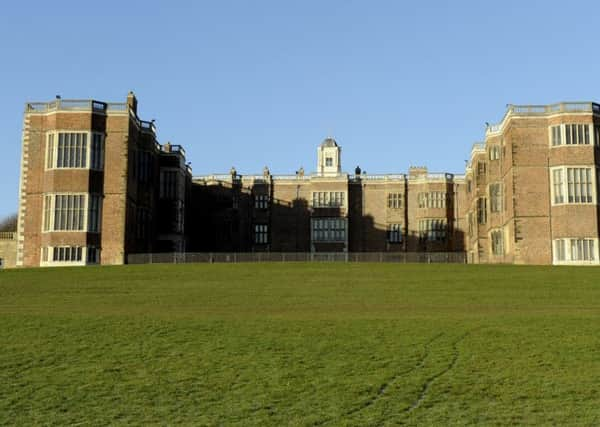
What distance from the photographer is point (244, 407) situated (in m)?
14.8

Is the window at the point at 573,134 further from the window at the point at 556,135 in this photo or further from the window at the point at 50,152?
the window at the point at 50,152

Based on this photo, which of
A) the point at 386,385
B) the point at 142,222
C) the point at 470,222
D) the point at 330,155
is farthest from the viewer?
the point at 330,155

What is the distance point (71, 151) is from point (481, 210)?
107 feet

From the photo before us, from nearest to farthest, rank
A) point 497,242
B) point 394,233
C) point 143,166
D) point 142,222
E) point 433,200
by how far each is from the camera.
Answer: point 142,222 → point 143,166 → point 497,242 → point 433,200 → point 394,233

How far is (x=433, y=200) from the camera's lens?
244 feet

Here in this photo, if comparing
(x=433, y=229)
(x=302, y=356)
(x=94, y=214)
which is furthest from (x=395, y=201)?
(x=302, y=356)

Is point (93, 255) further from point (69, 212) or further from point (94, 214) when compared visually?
point (69, 212)

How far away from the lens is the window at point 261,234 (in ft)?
250

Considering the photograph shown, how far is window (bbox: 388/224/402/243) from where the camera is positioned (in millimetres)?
75312

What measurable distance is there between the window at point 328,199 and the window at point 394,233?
5743 millimetres

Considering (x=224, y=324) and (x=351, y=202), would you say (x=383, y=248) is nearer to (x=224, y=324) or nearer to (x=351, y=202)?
(x=351, y=202)

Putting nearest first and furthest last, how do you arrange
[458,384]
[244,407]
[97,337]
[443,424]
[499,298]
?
[443,424], [244,407], [458,384], [97,337], [499,298]

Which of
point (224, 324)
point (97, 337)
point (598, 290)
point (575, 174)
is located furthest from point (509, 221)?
point (97, 337)

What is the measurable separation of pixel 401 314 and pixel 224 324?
6140 millimetres
